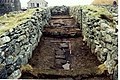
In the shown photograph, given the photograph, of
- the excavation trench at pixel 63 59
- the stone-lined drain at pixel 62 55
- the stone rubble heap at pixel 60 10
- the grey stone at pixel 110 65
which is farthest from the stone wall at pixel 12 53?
the stone rubble heap at pixel 60 10

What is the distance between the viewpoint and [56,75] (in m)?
4.57

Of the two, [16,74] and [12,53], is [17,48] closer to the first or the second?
[12,53]

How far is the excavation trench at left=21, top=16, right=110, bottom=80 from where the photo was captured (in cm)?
455

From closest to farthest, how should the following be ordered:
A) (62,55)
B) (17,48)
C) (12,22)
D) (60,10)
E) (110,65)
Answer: (110,65), (17,48), (62,55), (12,22), (60,10)

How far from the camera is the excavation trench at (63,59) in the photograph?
455cm

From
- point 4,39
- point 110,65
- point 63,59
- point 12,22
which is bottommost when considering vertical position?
point 63,59

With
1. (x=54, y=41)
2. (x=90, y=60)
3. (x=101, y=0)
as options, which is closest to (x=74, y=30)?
(x=54, y=41)

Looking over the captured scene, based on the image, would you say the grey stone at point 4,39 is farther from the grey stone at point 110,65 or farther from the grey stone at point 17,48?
the grey stone at point 110,65

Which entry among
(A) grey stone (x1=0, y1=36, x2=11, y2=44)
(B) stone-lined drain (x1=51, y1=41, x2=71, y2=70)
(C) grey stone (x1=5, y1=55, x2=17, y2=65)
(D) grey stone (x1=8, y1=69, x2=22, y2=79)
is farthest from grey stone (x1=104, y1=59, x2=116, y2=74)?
(A) grey stone (x1=0, y1=36, x2=11, y2=44)

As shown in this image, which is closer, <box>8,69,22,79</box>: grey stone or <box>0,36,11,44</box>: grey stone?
<box>8,69,22,79</box>: grey stone

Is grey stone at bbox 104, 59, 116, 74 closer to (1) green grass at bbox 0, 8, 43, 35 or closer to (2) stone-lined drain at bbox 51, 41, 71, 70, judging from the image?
(2) stone-lined drain at bbox 51, 41, 71, 70

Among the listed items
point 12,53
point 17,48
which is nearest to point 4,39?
point 12,53

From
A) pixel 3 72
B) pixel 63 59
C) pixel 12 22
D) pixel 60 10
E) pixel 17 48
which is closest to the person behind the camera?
pixel 3 72

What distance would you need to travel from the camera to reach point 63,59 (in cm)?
645
